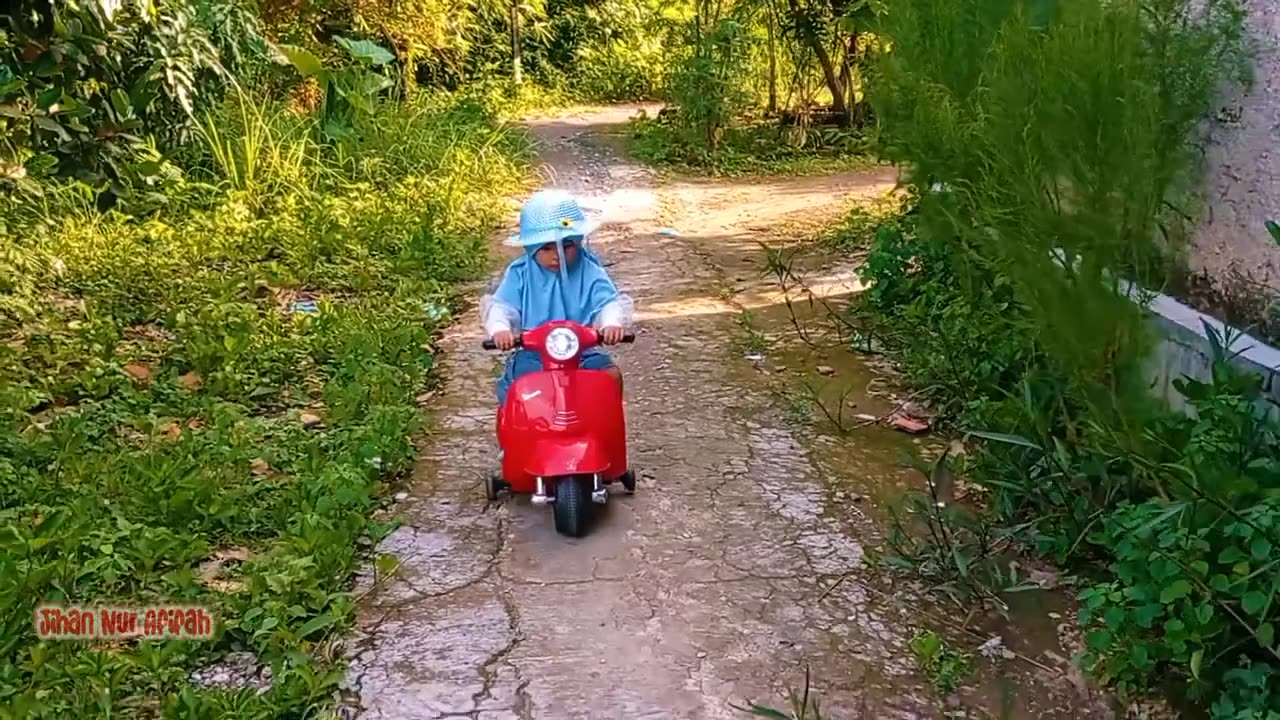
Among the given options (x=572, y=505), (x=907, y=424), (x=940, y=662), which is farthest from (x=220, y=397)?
(x=940, y=662)

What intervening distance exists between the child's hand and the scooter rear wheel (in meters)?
0.46

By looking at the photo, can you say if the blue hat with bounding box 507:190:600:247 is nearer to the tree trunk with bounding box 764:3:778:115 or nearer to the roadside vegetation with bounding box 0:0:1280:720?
the roadside vegetation with bounding box 0:0:1280:720

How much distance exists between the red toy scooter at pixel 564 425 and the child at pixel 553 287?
0.50ft

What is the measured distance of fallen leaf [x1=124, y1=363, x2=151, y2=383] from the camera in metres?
4.86

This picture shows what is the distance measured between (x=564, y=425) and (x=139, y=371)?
2324 mm

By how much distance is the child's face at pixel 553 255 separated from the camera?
154 inches

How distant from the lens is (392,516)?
3.91m

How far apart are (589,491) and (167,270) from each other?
3.75 m

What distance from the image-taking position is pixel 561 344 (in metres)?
3.71

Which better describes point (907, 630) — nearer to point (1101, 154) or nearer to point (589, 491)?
point (589, 491)

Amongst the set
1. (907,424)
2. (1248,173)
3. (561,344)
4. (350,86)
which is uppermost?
(1248,173)

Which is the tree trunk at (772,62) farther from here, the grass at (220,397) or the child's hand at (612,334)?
the child's hand at (612,334)

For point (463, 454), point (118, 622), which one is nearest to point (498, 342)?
point (463, 454)

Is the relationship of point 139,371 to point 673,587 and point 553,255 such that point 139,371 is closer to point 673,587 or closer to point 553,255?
point 553,255
